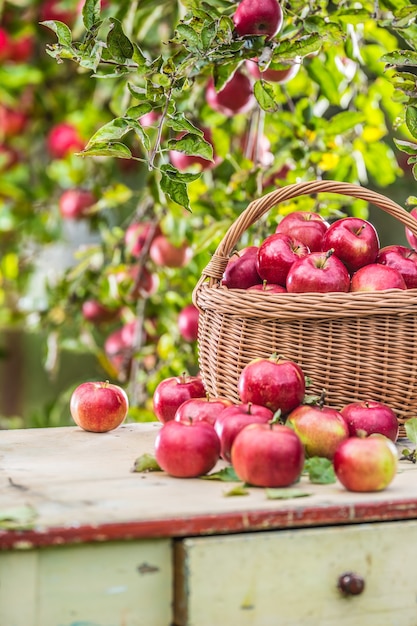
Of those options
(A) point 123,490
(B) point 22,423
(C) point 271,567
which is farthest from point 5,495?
(B) point 22,423

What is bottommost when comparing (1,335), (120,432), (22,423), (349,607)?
(22,423)

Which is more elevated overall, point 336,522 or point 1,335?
point 336,522

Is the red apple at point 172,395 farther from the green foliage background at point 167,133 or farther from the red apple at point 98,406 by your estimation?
the green foliage background at point 167,133

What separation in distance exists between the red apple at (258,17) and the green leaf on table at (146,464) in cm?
74

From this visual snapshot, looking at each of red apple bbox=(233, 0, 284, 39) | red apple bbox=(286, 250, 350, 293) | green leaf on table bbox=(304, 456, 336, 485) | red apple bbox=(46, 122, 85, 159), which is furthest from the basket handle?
red apple bbox=(46, 122, 85, 159)

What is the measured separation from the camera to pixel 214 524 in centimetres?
89

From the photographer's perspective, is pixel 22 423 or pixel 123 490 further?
pixel 22 423

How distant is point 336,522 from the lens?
941mm

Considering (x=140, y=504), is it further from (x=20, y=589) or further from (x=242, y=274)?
(x=242, y=274)

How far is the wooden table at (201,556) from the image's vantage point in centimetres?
86

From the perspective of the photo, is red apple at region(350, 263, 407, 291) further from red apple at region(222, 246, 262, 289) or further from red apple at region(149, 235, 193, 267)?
red apple at region(149, 235, 193, 267)

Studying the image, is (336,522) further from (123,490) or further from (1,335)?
(1,335)

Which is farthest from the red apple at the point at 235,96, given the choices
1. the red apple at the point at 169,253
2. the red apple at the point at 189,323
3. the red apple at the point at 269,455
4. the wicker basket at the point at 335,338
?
the red apple at the point at 269,455

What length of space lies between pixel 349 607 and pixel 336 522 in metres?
0.09
